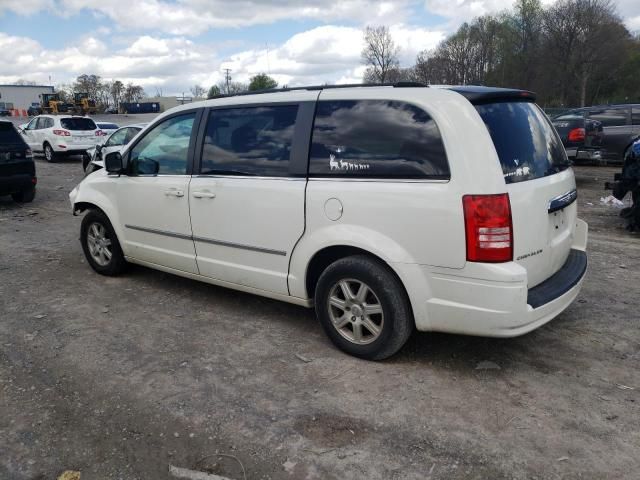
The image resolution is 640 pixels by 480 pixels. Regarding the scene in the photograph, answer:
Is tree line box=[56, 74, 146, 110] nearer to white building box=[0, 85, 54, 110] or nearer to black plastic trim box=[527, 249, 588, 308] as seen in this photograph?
white building box=[0, 85, 54, 110]

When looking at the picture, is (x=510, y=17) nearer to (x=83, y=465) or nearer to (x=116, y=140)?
(x=116, y=140)

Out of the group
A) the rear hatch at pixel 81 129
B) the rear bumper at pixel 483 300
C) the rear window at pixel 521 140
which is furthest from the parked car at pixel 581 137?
the rear hatch at pixel 81 129

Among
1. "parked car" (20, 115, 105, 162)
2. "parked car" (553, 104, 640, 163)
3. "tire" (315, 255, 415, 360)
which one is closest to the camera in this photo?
"tire" (315, 255, 415, 360)

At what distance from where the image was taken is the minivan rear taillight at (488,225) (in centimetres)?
309

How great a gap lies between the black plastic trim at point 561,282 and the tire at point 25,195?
10.4m

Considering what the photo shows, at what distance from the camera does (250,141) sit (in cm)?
422

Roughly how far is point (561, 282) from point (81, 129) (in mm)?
18860

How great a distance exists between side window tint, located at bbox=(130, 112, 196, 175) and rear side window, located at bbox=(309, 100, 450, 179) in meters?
1.48

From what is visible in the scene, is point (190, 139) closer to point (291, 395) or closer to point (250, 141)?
point (250, 141)

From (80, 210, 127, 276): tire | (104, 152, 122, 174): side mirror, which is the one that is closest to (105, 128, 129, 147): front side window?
(80, 210, 127, 276): tire

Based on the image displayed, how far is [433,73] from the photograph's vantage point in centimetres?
6694

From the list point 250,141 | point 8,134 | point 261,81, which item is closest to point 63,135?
point 8,134

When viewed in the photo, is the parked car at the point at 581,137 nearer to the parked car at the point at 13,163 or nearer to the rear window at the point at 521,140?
the rear window at the point at 521,140

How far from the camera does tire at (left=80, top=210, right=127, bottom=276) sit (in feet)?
18.3
